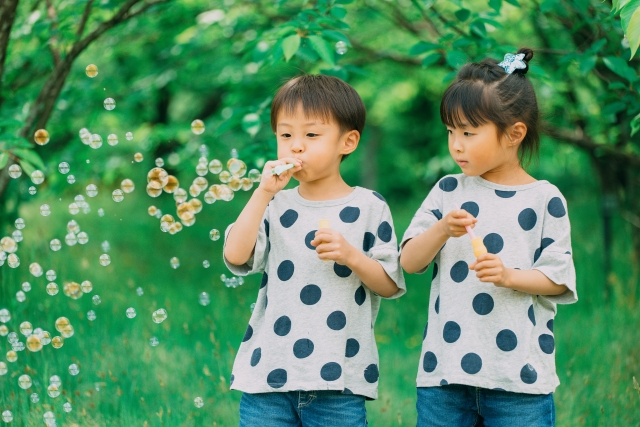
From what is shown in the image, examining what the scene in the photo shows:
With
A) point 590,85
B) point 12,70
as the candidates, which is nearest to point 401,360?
point 590,85

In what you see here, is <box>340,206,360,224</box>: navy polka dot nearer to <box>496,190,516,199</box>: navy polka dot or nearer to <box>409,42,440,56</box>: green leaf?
<box>496,190,516,199</box>: navy polka dot

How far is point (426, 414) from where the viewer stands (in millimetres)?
2102

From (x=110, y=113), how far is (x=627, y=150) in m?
3.42

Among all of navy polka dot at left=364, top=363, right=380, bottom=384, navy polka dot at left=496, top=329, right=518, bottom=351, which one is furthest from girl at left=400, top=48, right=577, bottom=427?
navy polka dot at left=364, top=363, right=380, bottom=384

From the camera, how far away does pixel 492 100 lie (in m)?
2.04

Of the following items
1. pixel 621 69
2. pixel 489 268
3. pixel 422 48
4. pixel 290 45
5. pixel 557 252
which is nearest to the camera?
pixel 489 268

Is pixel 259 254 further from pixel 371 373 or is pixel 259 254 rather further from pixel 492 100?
pixel 492 100

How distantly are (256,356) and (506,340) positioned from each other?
663 mm

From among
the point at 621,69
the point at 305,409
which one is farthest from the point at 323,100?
the point at 621,69

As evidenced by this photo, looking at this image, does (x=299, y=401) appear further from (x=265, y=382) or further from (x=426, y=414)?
(x=426, y=414)

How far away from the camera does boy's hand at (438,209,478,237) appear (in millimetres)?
1889

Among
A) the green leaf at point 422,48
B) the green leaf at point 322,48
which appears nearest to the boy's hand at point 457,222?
the green leaf at point 322,48

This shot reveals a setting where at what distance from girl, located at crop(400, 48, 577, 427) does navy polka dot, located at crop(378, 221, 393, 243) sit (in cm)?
5

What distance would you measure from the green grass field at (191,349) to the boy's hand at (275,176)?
3.72 ft
